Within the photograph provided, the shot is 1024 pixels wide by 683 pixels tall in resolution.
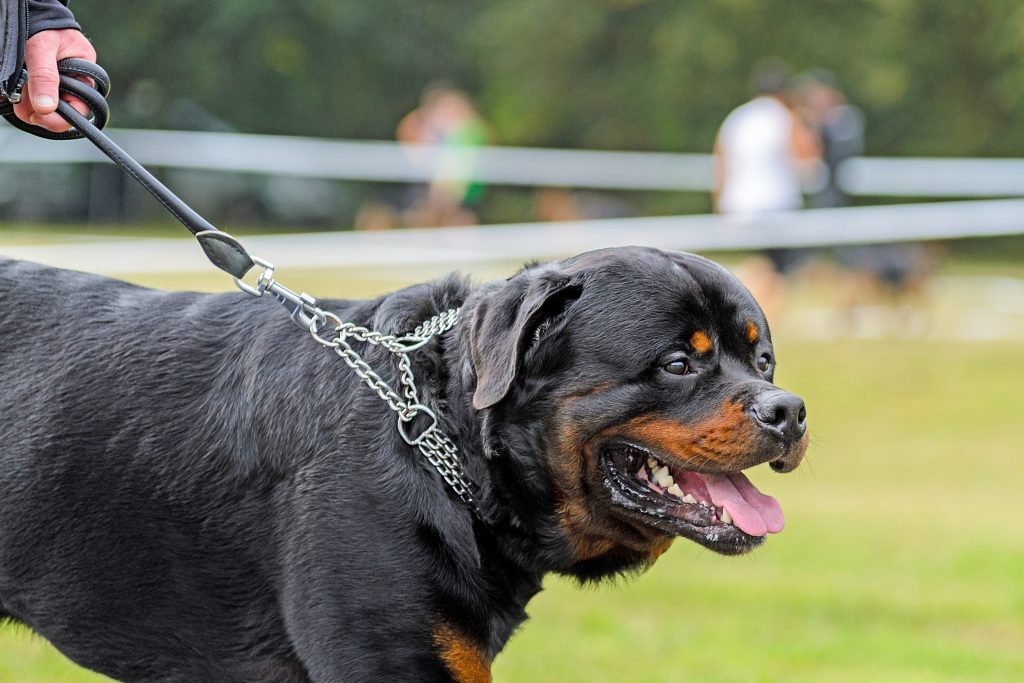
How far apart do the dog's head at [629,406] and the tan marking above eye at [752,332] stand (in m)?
0.06

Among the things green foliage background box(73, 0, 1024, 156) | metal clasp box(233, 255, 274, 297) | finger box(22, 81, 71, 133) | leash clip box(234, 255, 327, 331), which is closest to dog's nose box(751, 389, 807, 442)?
leash clip box(234, 255, 327, 331)

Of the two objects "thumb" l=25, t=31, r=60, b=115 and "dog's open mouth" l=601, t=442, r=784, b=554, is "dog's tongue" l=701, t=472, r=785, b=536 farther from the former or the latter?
"thumb" l=25, t=31, r=60, b=115

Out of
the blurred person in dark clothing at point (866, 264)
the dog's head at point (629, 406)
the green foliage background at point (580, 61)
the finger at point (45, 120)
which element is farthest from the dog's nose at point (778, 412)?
the green foliage background at point (580, 61)

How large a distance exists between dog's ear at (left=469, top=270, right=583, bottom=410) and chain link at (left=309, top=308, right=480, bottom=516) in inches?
5.4

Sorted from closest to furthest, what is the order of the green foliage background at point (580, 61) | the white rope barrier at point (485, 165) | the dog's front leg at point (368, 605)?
the dog's front leg at point (368, 605) → the white rope barrier at point (485, 165) → the green foliage background at point (580, 61)

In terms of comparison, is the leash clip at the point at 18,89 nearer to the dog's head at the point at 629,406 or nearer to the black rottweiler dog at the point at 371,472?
the black rottweiler dog at the point at 371,472

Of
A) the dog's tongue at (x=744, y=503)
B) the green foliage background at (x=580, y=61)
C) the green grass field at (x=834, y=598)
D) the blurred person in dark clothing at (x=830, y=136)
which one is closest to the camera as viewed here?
the dog's tongue at (x=744, y=503)

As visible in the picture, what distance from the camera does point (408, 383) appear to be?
331cm

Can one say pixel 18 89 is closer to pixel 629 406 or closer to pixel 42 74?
pixel 42 74

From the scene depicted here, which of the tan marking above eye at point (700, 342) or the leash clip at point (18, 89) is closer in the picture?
the tan marking above eye at point (700, 342)

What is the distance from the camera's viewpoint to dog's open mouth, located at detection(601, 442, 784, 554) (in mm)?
3275

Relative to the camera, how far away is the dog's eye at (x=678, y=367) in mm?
3303

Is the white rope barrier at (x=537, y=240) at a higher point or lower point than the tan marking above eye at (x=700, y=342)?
higher

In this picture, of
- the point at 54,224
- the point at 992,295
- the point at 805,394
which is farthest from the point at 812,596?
the point at 54,224
